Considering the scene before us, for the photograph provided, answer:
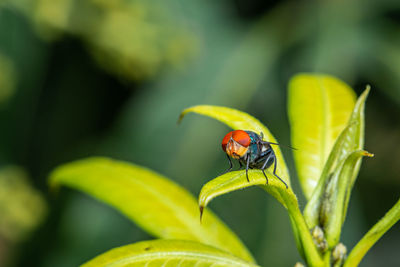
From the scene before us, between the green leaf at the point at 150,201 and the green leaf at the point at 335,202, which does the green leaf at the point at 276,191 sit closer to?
the green leaf at the point at 335,202

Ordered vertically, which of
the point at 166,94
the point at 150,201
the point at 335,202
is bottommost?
the point at 166,94

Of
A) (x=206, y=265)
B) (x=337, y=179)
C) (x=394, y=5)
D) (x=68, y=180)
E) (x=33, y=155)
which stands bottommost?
(x=33, y=155)

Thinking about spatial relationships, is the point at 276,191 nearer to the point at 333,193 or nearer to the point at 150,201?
the point at 333,193

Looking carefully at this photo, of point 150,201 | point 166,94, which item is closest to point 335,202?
point 150,201

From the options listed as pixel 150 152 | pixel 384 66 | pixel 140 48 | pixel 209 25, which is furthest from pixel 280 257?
pixel 209 25

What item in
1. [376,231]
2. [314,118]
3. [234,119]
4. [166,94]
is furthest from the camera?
[166,94]

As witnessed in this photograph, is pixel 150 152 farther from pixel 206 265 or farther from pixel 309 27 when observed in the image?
pixel 206 265

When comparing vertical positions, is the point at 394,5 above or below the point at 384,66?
above
